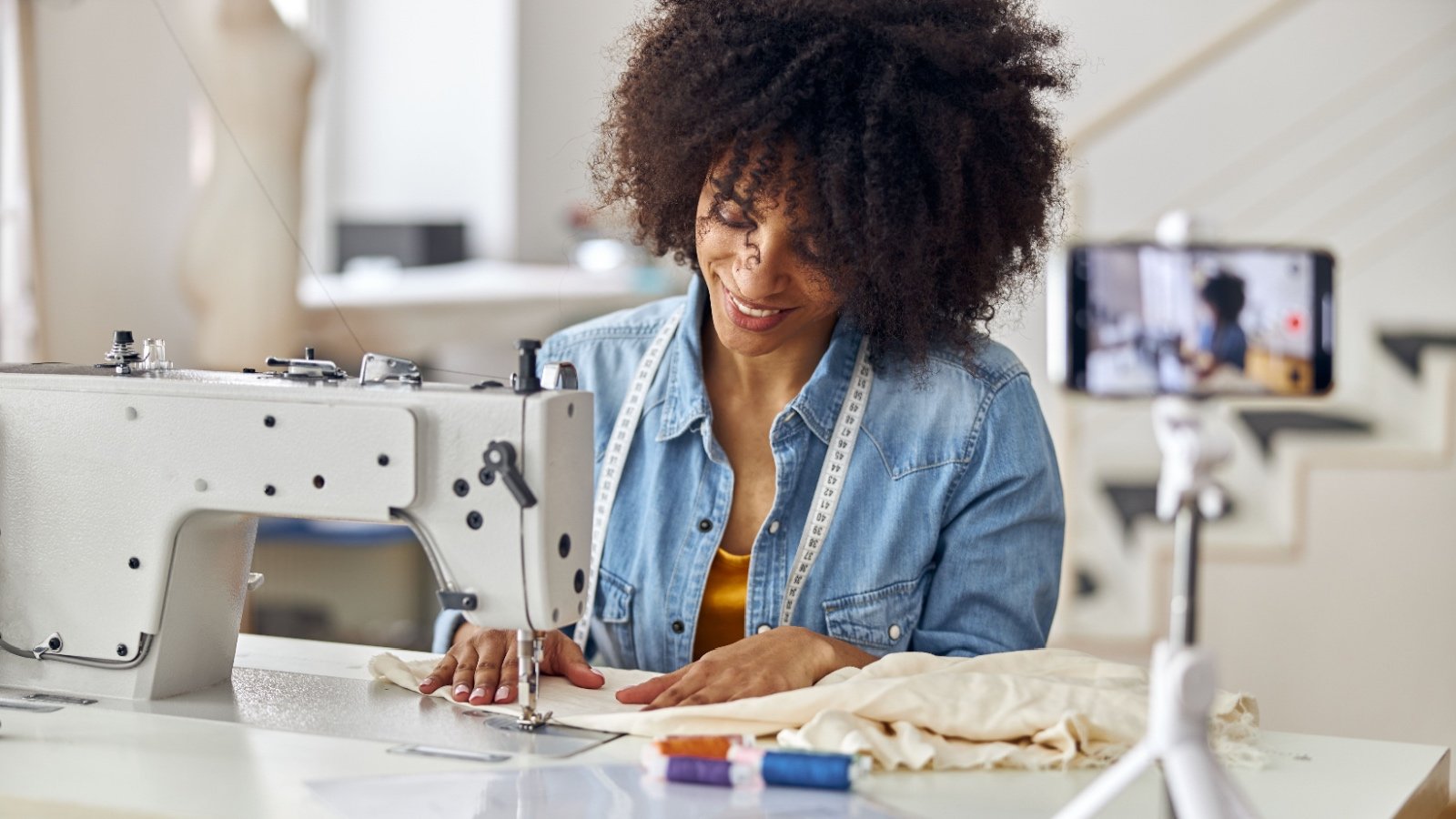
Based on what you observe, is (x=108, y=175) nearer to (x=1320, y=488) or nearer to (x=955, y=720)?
(x=955, y=720)

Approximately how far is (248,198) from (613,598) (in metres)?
2.03

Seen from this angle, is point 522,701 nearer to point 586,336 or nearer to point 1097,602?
point 586,336

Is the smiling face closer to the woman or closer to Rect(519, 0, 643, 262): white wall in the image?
the woman

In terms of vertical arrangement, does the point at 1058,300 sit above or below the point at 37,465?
above

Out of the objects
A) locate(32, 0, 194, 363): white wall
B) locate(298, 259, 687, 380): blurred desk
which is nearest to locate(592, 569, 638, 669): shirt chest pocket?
locate(32, 0, 194, 363): white wall

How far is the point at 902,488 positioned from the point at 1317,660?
111 inches

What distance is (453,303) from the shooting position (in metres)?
4.64

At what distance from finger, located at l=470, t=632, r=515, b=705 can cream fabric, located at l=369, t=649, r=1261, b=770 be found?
0.35 feet

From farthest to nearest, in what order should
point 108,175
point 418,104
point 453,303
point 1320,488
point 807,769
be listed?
point 418,104 → point 453,303 → point 1320,488 → point 108,175 → point 807,769

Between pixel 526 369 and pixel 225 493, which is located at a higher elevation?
pixel 526 369

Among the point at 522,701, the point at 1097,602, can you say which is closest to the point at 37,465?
the point at 522,701

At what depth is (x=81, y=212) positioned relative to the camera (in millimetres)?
3510

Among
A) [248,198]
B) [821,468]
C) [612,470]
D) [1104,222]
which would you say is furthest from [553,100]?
[821,468]

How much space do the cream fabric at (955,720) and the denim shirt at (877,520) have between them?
339 mm
